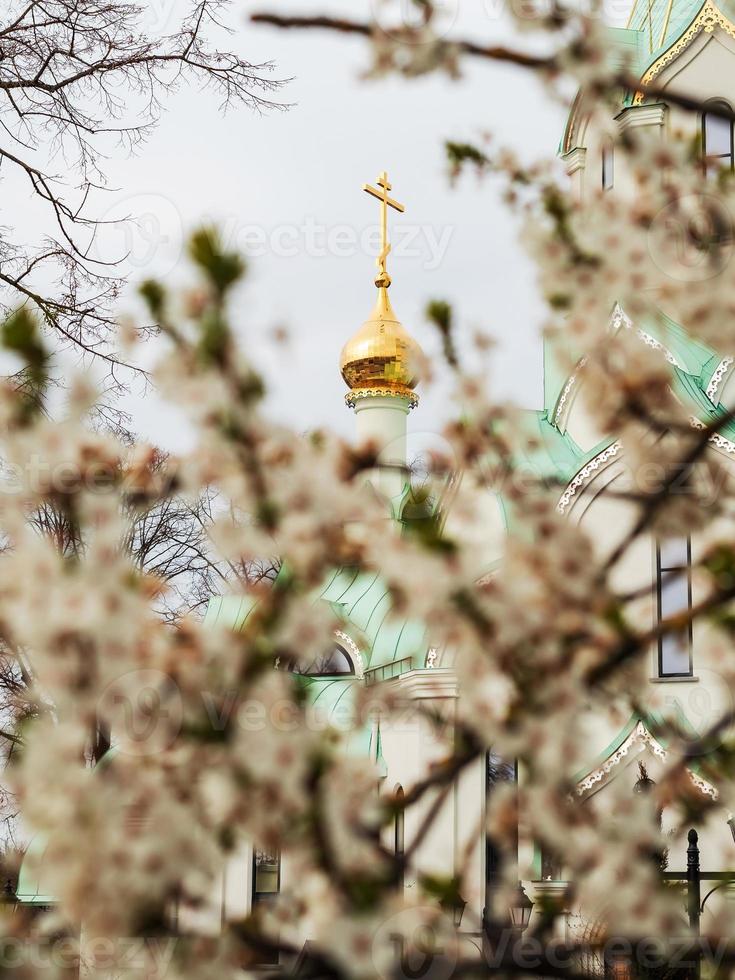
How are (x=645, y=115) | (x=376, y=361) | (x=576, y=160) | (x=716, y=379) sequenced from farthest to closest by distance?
(x=376, y=361) < (x=576, y=160) < (x=645, y=115) < (x=716, y=379)

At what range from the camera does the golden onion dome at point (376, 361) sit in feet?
65.8

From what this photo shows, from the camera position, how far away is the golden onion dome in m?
20.0

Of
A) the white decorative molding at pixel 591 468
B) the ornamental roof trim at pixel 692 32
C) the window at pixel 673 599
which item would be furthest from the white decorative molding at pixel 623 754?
the ornamental roof trim at pixel 692 32

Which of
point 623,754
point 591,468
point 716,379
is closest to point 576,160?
point 716,379

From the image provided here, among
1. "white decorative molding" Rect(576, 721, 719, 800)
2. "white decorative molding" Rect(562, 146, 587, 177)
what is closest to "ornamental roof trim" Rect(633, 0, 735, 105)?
"white decorative molding" Rect(562, 146, 587, 177)

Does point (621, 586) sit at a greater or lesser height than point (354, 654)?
greater

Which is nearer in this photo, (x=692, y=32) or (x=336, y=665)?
(x=692, y=32)

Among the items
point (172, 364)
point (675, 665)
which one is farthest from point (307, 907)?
point (675, 665)

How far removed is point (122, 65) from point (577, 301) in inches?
236

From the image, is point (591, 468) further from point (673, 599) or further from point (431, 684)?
point (431, 684)

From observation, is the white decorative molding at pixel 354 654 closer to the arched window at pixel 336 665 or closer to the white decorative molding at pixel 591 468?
the arched window at pixel 336 665

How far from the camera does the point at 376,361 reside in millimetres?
20047

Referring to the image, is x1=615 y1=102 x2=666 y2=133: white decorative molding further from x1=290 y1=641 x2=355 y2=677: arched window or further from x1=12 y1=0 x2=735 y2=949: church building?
x1=290 y1=641 x2=355 y2=677: arched window

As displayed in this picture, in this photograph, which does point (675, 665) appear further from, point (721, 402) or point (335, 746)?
point (335, 746)
